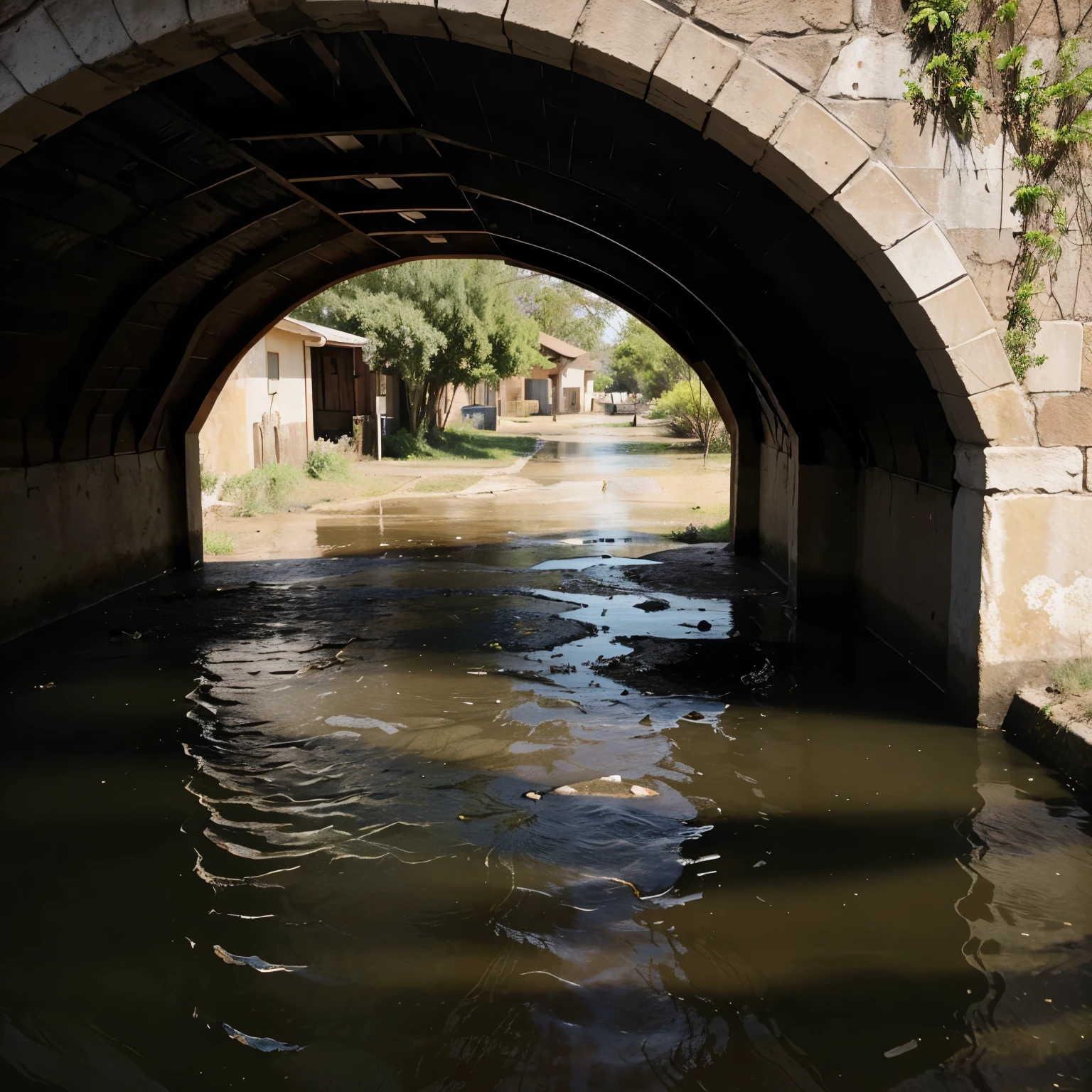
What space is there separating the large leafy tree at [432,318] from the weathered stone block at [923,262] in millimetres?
23075

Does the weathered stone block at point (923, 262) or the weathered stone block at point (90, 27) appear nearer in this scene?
the weathered stone block at point (90, 27)

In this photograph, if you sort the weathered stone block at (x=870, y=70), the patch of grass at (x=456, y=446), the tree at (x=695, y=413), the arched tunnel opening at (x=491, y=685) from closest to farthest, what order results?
the arched tunnel opening at (x=491, y=685) → the weathered stone block at (x=870, y=70) → the patch of grass at (x=456, y=446) → the tree at (x=695, y=413)

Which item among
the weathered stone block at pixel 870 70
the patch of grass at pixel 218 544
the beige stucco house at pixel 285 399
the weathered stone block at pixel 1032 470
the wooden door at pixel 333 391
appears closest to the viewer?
the weathered stone block at pixel 870 70

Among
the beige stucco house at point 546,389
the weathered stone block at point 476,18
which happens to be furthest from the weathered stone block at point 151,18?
the beige stucco house at point 546,389

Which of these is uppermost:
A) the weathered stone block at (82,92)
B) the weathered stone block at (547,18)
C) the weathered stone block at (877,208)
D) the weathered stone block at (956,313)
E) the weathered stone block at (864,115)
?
the weathered stone block at (547,18)

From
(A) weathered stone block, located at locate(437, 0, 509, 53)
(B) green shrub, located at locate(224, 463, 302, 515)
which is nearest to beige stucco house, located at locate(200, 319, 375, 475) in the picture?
(B) green shrub, located at locate(224, 463, 302, 515)

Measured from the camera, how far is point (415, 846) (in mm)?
5086

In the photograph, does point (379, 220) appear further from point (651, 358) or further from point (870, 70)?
point (651, 358)

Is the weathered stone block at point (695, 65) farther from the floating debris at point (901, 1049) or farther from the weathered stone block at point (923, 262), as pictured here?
the floating debris at point (901, 1049)

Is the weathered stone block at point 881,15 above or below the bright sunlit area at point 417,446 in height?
above

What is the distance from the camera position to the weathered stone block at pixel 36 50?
592 cm

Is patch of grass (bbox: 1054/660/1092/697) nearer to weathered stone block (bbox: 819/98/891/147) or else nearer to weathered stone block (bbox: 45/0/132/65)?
weathered stone block (bbox: 819/98/891/147)

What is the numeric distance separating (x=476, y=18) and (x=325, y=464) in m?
18.7

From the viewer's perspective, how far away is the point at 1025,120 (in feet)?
20.8
